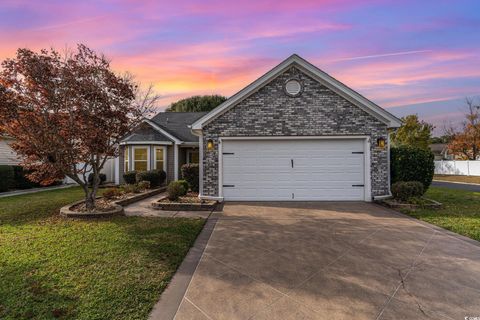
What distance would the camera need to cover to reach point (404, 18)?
28.4 ft

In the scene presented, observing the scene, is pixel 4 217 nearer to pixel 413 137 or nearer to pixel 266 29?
pixel 266 29

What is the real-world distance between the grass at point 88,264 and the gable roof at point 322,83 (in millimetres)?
5086

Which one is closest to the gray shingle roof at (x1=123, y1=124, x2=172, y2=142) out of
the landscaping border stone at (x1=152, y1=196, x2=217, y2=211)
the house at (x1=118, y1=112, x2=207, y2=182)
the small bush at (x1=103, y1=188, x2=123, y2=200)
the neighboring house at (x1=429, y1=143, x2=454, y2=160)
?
the house at (x1=118, y1=112, x2=207, y2=182)

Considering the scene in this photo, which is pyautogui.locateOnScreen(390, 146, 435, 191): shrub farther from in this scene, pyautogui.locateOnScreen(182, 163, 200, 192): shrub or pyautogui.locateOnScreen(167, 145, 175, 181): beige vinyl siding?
pyautogui.locateOnScreen(167, 145, 175, 181): beige vinyl siding

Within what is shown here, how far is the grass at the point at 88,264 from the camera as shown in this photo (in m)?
2.90

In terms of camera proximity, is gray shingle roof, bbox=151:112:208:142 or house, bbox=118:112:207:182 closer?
house, bbox=118:112:207:182

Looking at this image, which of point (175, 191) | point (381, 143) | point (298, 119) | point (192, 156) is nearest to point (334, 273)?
point (175, 191)

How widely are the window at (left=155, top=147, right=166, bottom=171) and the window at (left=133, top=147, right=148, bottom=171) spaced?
23.2 inches

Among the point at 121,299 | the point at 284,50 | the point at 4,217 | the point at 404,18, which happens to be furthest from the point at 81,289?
the point at 404,18

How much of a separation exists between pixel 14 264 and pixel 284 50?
A: 35.4 feet

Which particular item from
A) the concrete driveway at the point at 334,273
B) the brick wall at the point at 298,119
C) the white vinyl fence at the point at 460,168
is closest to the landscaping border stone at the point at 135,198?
the brick wall at the point at 298,119

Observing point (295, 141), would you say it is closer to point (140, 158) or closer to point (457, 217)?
point (457, 217)

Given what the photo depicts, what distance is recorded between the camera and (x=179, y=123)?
1916cm

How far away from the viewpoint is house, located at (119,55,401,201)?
31.2 ft
